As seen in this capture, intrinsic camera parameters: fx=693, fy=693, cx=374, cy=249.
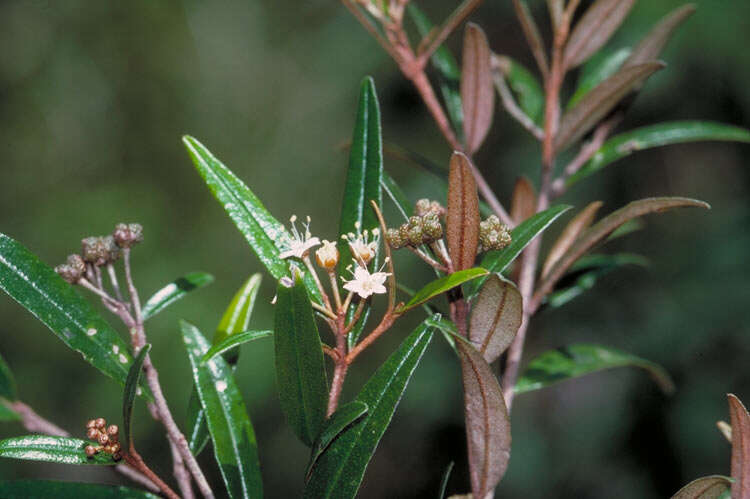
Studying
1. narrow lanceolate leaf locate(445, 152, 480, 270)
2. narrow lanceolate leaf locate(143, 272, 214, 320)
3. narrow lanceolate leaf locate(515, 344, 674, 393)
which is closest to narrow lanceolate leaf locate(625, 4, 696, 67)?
narrow lanceolate leaf locate(515, 344, 674, 393)

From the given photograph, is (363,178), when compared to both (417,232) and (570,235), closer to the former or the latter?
(417,232)

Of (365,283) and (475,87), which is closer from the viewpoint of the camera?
(365,283)

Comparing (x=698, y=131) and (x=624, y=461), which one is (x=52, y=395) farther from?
(x=698, y=131)

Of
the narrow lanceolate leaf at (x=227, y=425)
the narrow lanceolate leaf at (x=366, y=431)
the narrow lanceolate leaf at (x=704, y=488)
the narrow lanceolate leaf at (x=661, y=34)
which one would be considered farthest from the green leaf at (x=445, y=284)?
the narrow lanceolate leaf at (x=661, y=34)

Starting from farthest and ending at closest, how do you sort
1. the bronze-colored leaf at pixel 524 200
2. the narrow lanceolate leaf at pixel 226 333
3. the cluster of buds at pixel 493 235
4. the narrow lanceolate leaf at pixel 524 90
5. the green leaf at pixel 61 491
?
the narrow lanceolate leaf at pixel 524 90, the bronze-colored leaf at pixel 524 200, the narrow lanceolate leaf at pixel 226 333, the cluster of buds at pixel 493 235, the green leaf at pixel 61 491

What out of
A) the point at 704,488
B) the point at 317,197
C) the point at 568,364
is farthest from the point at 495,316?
the point at 317,197

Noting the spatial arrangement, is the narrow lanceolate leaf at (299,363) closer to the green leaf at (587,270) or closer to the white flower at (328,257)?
the white flower at (328,257)

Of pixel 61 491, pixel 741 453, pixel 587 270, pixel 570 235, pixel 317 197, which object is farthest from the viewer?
pixel 317 197
